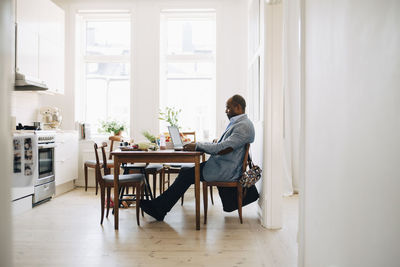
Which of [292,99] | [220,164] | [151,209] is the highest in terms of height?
[292,99]

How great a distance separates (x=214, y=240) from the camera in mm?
2580

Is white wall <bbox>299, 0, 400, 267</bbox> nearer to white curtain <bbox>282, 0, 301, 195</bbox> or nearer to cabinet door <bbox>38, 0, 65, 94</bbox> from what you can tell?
white curtain <bbox>282, 0, 301, 195</bbox>

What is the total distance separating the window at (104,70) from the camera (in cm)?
555

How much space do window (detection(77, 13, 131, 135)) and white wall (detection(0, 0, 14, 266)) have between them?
514cm

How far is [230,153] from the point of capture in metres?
3.05

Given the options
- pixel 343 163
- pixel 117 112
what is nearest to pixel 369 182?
pixel 343 163

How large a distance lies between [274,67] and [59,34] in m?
Answer: 3.71

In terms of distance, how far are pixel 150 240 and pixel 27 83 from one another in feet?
8.79

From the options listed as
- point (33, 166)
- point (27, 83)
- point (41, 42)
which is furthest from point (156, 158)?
point (41, 42)

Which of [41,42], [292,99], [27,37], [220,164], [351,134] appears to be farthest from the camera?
[292,99]

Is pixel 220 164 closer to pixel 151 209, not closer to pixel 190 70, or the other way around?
pixel 151 209

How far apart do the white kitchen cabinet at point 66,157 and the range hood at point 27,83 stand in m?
0.71

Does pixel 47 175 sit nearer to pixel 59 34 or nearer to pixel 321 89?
pixel 59 34

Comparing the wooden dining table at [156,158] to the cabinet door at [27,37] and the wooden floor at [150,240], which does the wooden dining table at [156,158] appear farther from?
the cabinet door at [27,37]
